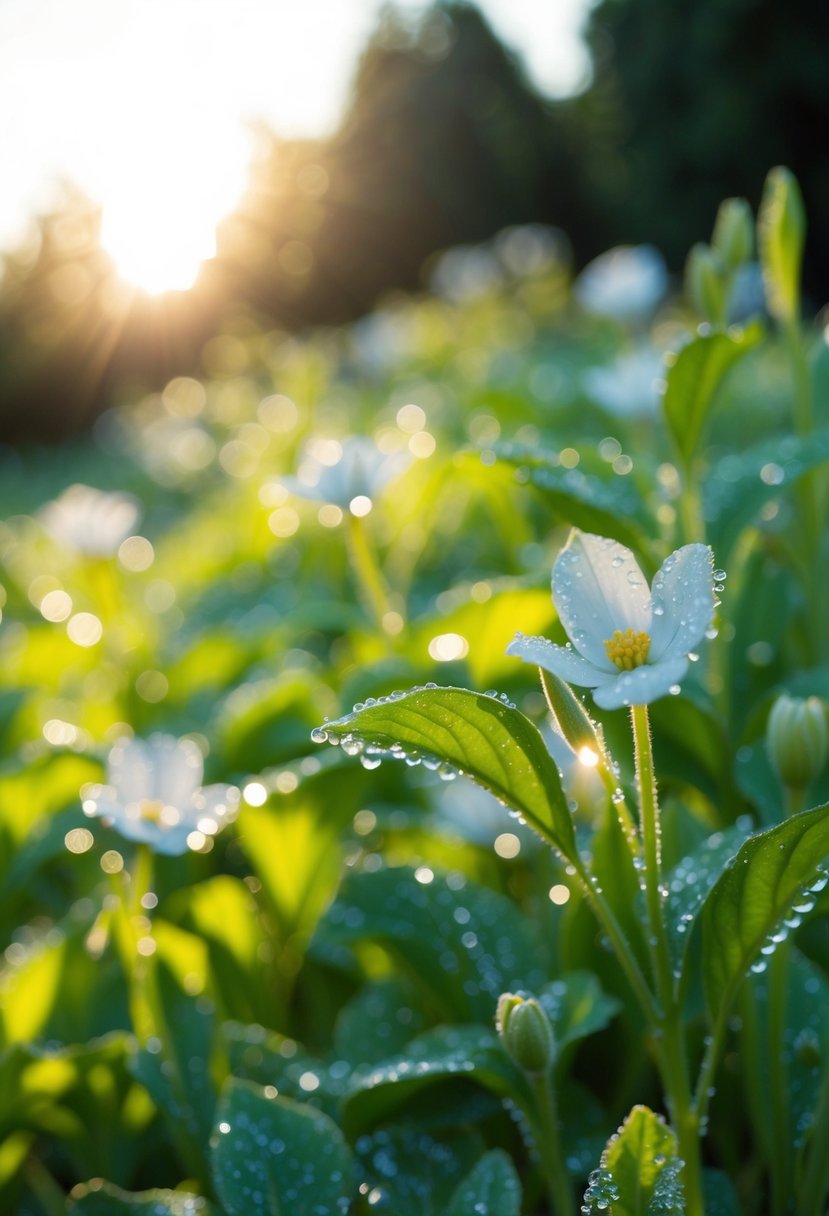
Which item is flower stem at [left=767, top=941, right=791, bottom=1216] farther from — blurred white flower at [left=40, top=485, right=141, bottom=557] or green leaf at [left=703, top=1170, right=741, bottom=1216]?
blurred white flower at [left=40, top=485, right=141, bottom=557]

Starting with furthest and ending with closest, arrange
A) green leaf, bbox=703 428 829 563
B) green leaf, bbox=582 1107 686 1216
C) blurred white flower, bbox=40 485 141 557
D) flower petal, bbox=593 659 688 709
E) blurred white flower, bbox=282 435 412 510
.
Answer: blurred white flower, bbox=40 485 141 557
blurred white flower, bbox=282 435 412 510
green leaf, bbox=703 428 829 563
green leaf, bbox=582 1107 686 1216
flower petal, bbox=593 659 688 709

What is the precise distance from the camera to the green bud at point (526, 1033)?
2.58 ft

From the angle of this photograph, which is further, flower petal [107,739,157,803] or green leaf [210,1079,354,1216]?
flower petal [107,739,157,803]

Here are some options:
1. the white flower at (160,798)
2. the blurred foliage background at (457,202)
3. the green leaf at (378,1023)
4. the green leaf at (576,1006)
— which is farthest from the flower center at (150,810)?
the blurred foliage background at (457,202)

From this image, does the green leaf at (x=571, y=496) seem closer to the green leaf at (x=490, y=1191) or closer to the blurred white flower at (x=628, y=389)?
the green leaf at (x=490, y=1191)

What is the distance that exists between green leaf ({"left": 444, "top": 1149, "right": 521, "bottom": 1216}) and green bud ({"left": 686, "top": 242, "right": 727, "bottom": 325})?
2.96 ft

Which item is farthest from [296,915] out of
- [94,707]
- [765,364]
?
[765,364]

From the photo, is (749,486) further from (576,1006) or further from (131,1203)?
(131,1203)

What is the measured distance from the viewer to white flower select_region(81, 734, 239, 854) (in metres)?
1.02

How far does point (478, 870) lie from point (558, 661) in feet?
2.39

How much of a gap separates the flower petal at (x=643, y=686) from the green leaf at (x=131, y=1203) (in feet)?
1.95

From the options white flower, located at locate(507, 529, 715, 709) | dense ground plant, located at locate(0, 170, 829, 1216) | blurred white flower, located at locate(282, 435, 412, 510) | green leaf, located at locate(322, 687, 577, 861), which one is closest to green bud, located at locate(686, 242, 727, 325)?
dense ground plant, located at locate(0, 170, 829, 1216)

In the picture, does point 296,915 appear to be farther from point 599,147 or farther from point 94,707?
point 599,147

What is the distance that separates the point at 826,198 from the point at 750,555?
54.5 ft
